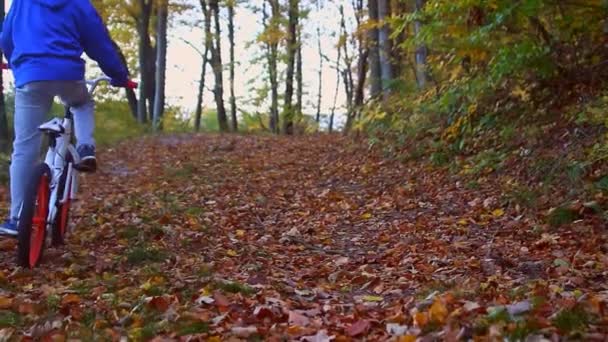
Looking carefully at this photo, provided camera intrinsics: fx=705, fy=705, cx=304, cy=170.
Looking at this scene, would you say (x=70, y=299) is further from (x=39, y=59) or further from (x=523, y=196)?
(x=523, y=196)

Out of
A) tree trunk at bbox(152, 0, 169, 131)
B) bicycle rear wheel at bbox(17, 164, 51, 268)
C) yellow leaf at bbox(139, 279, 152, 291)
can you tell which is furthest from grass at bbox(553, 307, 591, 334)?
tree trunk at bbox(152, 0, 169, 131)

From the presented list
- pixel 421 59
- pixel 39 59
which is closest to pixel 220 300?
pixel 39 59

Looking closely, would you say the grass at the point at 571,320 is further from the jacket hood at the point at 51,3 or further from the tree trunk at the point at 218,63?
the tree trunk at the point at 218,63

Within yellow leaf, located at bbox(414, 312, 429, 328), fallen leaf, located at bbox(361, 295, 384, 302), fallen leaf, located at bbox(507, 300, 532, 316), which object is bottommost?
fallen leaf, located at bbox(361, 295, 384, 302)

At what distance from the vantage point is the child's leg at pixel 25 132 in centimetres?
442

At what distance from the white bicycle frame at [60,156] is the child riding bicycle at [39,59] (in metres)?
0.13

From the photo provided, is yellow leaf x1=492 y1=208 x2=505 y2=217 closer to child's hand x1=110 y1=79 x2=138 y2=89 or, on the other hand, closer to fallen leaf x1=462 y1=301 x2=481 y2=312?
fallen leaf x1=462 y1=301 x2=481 y2=312

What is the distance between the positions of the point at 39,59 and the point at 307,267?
7.31 feet

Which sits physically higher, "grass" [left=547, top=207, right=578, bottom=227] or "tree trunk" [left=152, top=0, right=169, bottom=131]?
"tree trunk" [left=152, top=0, right=169, bottom=131]

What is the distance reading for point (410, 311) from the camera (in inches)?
130

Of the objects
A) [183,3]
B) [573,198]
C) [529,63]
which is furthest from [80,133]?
[183,3]

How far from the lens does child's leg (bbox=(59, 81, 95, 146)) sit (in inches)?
182

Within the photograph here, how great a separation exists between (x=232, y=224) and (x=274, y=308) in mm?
3051

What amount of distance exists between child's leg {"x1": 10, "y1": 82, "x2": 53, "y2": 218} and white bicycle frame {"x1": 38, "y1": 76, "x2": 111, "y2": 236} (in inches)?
3.9
